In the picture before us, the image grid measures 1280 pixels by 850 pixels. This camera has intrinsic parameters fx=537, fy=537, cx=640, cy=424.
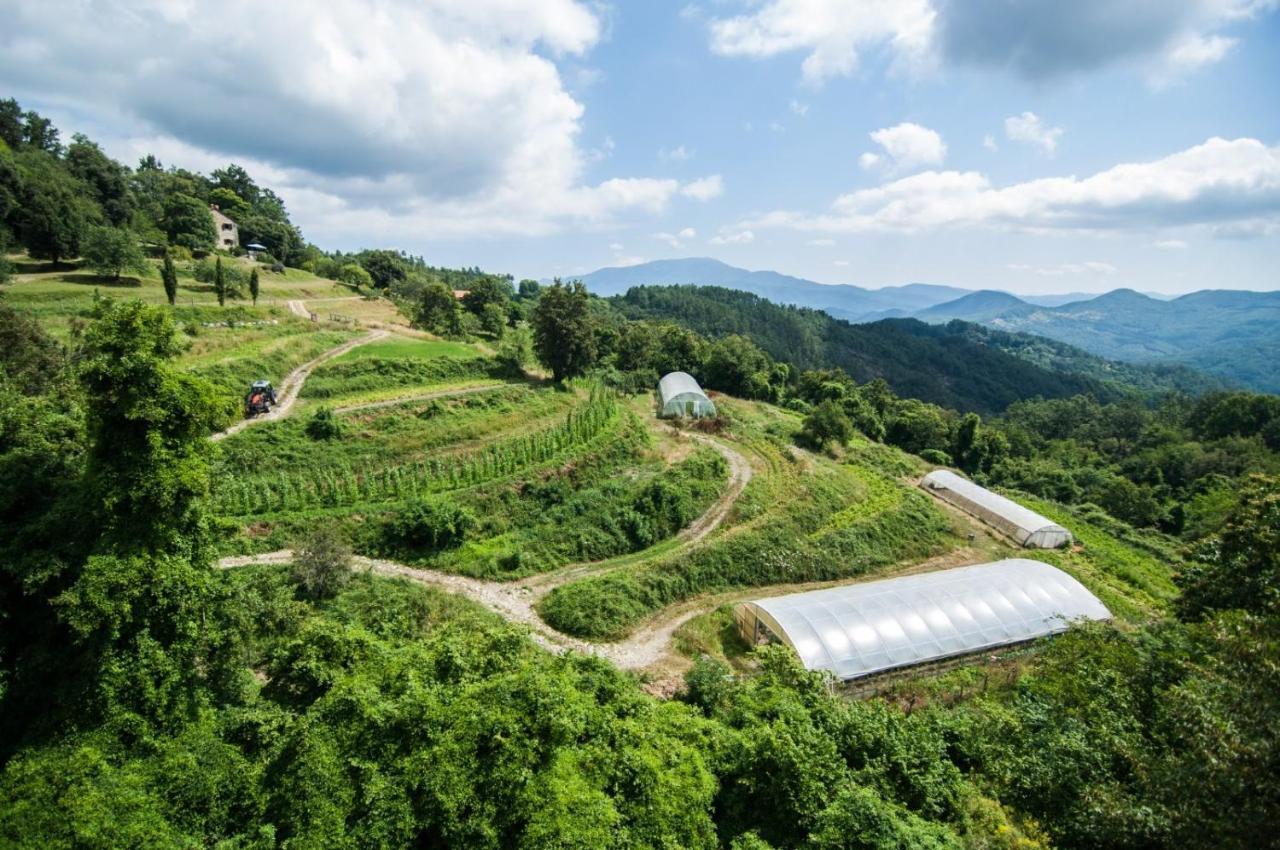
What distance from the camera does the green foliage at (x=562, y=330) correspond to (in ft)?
135

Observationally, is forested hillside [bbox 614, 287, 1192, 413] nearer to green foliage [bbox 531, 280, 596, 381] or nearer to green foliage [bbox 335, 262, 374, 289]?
green foliage [bbox 335, 262, 374, 289]

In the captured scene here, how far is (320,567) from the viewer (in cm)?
1789

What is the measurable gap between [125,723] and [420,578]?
1161 cm

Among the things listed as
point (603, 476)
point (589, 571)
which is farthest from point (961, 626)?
point (603, 476)

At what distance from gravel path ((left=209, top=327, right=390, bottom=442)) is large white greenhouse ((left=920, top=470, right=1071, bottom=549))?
43395mm

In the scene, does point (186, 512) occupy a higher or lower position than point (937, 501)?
higher

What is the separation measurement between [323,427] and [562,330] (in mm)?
18769

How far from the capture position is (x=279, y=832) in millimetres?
8820

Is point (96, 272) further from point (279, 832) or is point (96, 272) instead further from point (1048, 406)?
point (1048, 406)

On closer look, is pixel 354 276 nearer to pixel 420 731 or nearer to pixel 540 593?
pixel 540 593

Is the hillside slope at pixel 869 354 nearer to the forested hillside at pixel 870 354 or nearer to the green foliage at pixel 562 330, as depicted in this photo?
the forested hillside at pixel 870 354

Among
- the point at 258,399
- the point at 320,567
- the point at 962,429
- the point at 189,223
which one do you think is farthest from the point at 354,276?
the point at 962,429

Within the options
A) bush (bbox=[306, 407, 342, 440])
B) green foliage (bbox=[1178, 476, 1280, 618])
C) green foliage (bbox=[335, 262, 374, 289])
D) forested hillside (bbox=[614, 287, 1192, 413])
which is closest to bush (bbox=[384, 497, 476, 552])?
bush (bbox=[306, 407, 342, 440])

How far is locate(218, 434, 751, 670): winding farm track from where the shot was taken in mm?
18922
